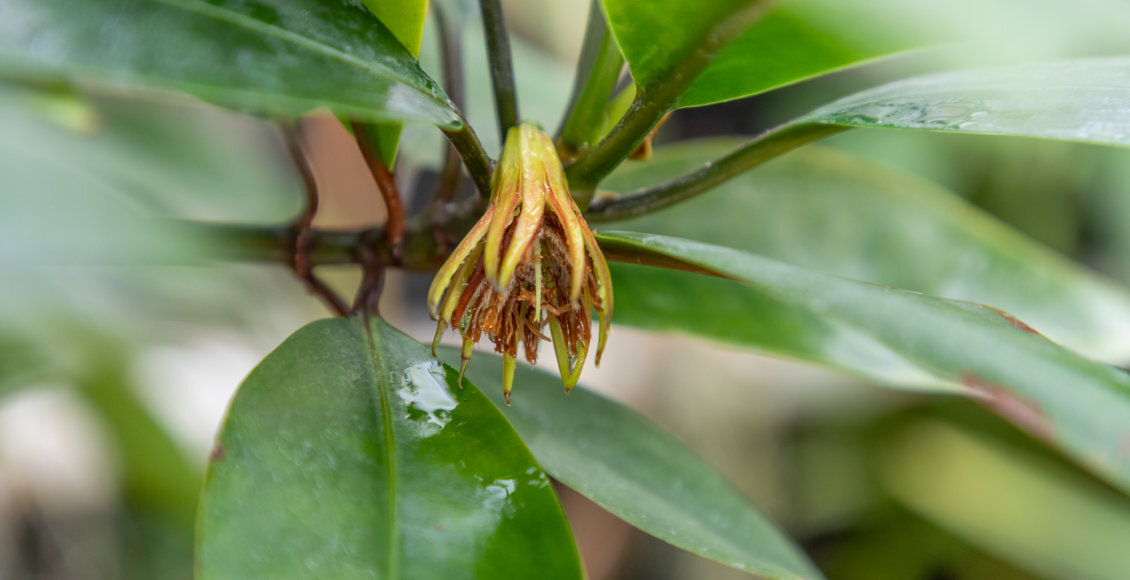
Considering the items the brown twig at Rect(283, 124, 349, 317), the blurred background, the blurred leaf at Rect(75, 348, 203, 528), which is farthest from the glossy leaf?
the blurred leaf at Rect(75, 348, 203, 528)

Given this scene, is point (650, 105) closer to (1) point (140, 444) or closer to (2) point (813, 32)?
(2) point (813, 32)

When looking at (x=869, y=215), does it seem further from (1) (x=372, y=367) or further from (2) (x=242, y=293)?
(2) (x=242, y=293)

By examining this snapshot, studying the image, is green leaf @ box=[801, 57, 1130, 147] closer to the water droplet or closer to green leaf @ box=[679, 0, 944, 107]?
green leaf @ box=[679, 0, 944, 107]

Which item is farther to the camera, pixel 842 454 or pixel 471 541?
pixel 842 454

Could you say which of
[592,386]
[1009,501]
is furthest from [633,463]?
[1009,501]

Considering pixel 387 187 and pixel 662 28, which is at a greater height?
pixel 662 28

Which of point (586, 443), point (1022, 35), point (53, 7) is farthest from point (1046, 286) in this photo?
point (53, 7)

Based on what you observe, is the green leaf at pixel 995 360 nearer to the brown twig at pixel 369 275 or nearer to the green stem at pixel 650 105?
the green stem at pixel 650 105
